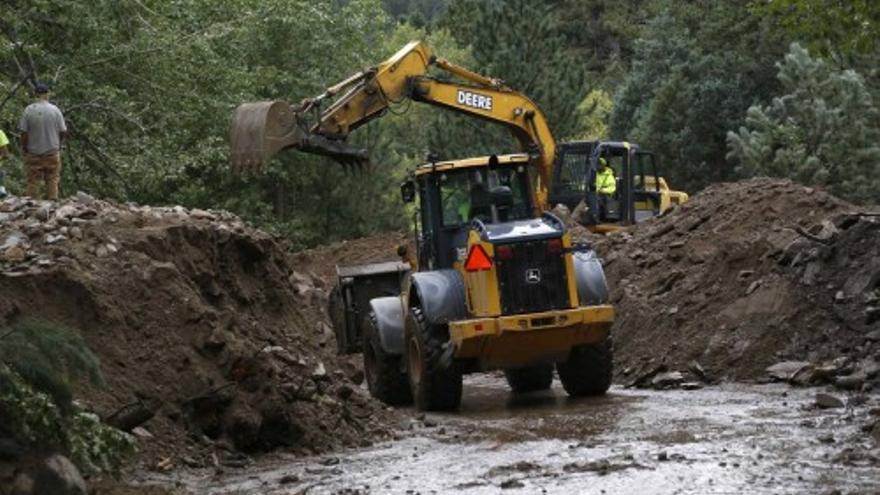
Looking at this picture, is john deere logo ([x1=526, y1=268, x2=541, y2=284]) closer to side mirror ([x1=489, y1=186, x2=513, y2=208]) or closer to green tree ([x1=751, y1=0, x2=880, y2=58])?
side mirror ([x1=489, y1=186, x2=513, y2=208])

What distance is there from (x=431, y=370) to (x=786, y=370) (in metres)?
4.16

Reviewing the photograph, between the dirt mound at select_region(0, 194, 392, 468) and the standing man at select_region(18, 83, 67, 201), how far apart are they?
12.0ft

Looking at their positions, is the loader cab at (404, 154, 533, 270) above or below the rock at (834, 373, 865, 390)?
above

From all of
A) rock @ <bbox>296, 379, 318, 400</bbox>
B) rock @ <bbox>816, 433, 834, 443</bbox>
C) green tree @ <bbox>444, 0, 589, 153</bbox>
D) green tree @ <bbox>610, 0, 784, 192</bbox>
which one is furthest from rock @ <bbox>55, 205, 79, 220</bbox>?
green tree @ <bbox>610, 0, 784, 192</bbox>

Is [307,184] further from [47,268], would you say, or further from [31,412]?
[31,412]

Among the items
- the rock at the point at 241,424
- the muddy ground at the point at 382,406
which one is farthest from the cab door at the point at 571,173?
the rock at the point at 241,424

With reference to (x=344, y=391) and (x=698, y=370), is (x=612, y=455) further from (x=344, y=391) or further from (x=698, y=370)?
(x=698, y=370)

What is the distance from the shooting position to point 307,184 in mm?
42219

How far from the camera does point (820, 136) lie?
4203cm

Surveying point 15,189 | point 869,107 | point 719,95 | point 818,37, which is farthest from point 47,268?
point 719,95

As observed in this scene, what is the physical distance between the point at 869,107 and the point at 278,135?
25.1 metres

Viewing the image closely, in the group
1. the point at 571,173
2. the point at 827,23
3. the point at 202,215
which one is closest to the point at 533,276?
the point at 202,215

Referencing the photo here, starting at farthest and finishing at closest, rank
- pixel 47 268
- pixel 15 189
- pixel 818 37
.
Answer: pixel 15 189, pixel 818 37, pixel 47 268

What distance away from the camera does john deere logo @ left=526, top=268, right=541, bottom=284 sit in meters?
16.6
